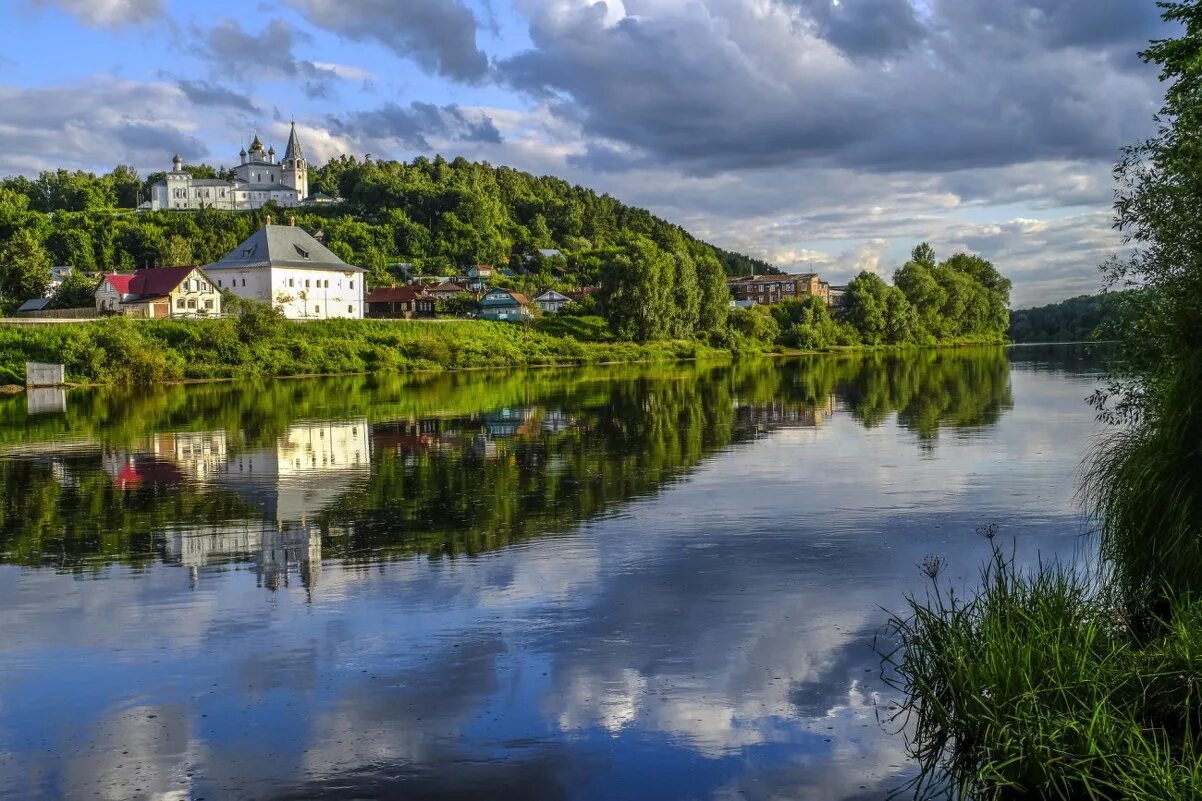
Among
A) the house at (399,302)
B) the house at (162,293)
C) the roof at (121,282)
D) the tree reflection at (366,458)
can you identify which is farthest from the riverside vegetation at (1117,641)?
the house at (399,302)

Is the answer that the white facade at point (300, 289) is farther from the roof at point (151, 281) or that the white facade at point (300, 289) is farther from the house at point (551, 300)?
the house at point (551, 300)

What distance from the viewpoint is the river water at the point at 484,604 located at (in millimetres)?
9500

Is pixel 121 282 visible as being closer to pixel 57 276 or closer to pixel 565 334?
pixel 565 334

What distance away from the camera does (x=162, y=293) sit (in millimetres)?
90438

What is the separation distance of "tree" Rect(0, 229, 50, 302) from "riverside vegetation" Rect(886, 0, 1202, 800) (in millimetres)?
110313

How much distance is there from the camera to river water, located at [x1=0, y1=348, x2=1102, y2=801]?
9.50 metres

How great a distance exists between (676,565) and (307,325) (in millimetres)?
75607

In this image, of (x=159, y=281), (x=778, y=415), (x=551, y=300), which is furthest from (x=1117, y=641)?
(x=551, y=300)

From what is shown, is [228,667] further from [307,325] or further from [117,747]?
[307,325]

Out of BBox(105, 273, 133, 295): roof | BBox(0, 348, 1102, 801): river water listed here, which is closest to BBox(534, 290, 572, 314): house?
BBox(105, 273, 133, 295): roof

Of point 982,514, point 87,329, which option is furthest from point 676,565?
point 87,329

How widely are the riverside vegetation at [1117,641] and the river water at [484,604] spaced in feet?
2.42

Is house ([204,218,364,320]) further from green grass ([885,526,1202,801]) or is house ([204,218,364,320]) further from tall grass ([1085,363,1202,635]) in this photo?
green grass ([885,526,1202,801])

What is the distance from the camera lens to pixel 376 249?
15838cm
